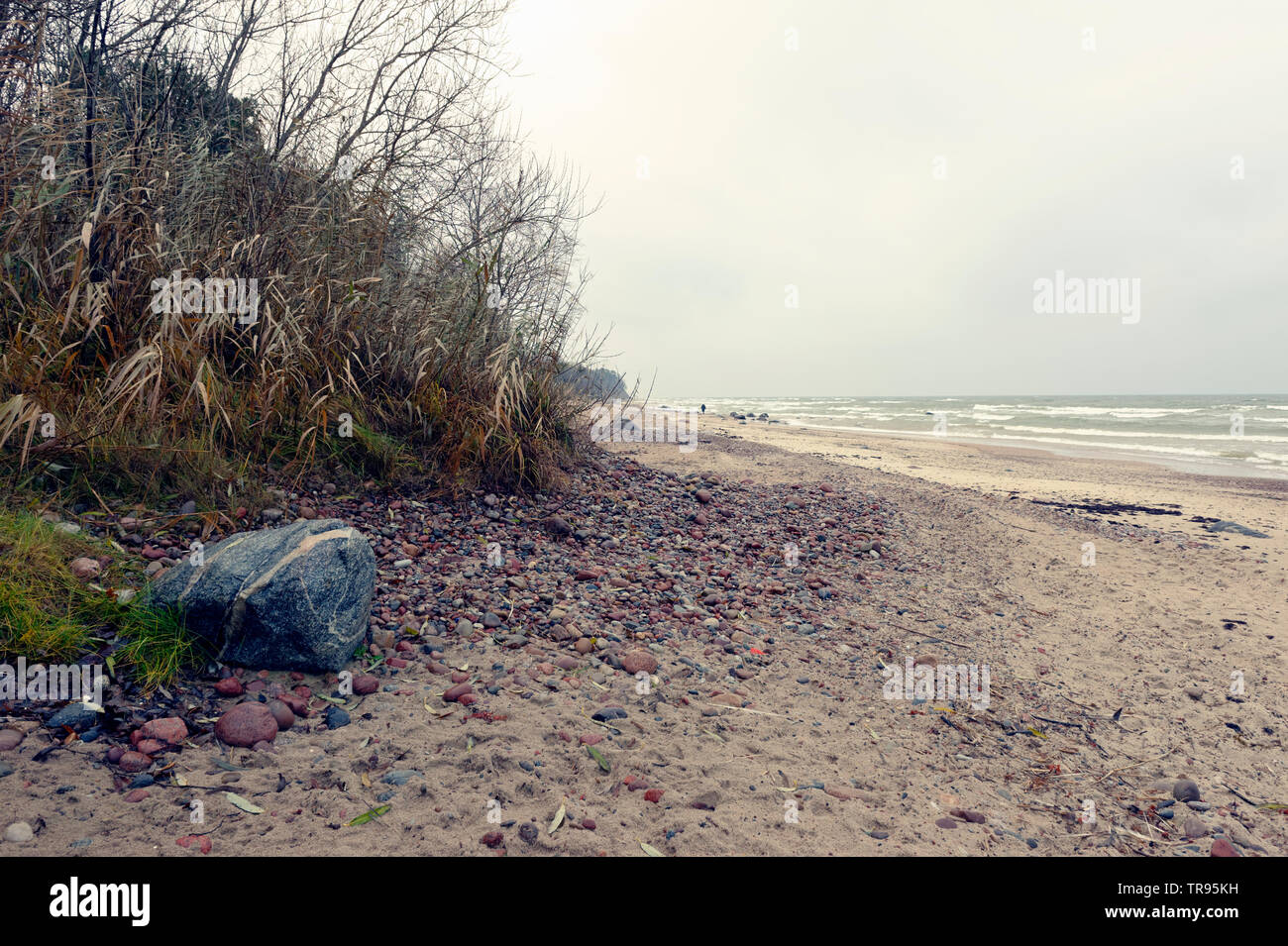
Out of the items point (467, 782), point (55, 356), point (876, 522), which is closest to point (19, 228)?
point (55, 356)

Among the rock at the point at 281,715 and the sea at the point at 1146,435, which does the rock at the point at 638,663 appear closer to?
Result: the rock at the point at 281,715

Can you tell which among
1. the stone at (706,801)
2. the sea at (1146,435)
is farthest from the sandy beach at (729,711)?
the sea at (1146,435)

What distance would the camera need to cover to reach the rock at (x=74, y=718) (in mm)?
2156

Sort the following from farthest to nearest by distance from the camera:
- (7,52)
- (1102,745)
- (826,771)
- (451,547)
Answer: (451,547)
(7,52)
(1102,745)
(826,771)

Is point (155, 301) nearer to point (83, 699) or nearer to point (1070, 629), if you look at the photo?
point (83, 699)

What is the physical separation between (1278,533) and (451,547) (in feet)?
32.4

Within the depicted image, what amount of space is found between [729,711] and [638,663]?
575 millimetres

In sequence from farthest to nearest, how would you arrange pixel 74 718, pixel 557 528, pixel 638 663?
pixel 557 528 < pixel 638 663 < pixel 74 718

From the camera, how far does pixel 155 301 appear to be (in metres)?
4.07

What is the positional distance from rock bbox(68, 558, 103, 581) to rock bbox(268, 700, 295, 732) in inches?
44.4

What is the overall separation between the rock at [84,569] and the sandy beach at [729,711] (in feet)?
2.74

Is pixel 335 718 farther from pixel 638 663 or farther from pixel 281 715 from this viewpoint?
pixel 638 663

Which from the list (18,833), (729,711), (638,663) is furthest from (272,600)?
(729,711)

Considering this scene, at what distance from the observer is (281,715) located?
2.46 meters
